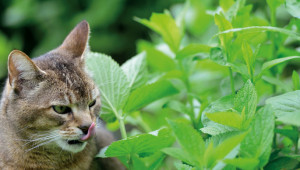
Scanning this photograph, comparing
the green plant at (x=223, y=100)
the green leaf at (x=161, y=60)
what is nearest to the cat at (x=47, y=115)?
the green plant at (x=223, y=100)

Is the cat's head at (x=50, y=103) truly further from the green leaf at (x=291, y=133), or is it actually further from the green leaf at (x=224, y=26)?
the green leaf at (x=291, y=133)

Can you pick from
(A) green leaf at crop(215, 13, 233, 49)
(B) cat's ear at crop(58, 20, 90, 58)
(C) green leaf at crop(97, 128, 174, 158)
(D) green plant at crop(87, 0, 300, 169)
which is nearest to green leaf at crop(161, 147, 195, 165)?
(D) green plant at crop(87, 0, 300, 169)

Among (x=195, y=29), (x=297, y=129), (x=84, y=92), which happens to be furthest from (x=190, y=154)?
(x=195, y=29)

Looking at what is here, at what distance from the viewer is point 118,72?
6.15ft

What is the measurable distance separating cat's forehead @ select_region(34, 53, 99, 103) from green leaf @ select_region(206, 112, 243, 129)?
89 centimetres

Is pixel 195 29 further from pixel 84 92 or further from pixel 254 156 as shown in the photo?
pixel 254 156

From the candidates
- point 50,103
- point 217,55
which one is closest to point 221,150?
point 217,55

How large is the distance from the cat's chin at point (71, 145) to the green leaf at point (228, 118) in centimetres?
91

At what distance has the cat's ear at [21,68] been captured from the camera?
5.97 ft

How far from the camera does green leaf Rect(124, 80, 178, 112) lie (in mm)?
1766

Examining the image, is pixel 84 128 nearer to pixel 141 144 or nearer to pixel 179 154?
pixel 141 144

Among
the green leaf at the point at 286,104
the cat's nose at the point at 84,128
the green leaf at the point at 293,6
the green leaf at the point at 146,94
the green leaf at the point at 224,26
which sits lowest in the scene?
the cat's nose at the point at 84,128

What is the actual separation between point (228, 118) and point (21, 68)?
42.5 inches

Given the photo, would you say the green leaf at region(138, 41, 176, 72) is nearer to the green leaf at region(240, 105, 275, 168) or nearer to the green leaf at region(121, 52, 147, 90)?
the green leaf at region(121, 52, 147, 90)
